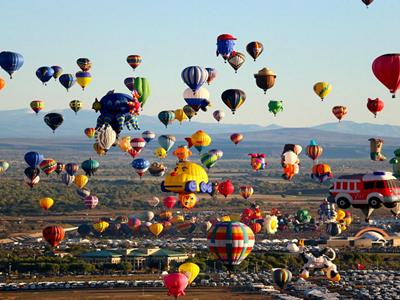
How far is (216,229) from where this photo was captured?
222 ft

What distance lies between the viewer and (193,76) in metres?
86.1

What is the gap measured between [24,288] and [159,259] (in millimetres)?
17513

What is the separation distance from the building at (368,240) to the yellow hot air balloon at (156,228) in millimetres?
19260

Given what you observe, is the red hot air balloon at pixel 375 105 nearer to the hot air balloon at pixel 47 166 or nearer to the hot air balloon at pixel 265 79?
the hot air balloon at pixel 265 79

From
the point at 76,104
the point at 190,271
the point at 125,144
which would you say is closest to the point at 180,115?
the point at 125,144

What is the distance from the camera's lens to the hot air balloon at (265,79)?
91.6 m

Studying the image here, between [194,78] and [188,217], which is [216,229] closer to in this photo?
[194,78]

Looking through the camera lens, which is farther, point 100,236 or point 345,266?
point 100,236

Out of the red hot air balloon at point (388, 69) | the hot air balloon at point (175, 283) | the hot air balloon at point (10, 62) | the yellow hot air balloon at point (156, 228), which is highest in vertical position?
the hot air balloon at point (10, 62)

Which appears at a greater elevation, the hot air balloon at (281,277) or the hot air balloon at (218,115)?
the hot air balloon at (218,115)

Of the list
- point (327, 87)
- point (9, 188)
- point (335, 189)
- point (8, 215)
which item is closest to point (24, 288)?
point (335, 189)

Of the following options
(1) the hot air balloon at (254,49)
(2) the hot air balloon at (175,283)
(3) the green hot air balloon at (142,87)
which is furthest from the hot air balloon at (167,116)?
(2) the hot air balloon at (175,283)

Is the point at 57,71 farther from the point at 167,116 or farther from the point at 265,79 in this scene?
the point at 265,79

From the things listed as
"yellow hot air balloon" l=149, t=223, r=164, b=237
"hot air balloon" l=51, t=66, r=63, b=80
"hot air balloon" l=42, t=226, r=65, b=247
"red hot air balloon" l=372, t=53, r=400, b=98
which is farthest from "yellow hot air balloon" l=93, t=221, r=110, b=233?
"red hot air balloon" l=372, t=53, r=400, b=98
